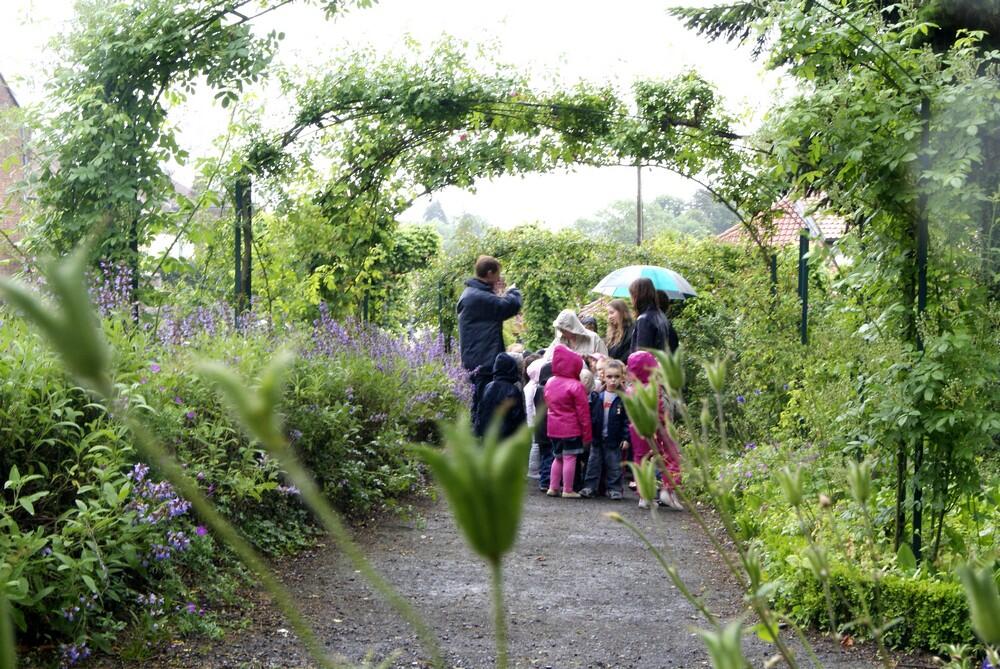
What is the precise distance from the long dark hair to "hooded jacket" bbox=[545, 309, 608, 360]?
713 millimetres

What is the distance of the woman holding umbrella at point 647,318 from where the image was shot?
822 centimetres

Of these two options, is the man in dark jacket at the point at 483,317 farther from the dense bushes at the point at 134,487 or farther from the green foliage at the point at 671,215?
the green foliage at the point at 671,215

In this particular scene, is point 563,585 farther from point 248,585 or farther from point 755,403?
point 755,403

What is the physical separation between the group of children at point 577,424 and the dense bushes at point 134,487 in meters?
2.20

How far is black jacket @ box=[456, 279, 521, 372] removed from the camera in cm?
902

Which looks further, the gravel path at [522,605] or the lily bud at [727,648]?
the gravel path at [522,605]

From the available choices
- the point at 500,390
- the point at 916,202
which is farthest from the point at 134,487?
the point at 500,390

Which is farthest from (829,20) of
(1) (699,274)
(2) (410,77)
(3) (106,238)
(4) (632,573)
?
(1) (699,274)

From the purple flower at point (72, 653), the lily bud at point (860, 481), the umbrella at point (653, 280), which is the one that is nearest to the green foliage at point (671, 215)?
the umbrella at point (653, 280)

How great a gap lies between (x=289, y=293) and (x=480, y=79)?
2708 millimetres

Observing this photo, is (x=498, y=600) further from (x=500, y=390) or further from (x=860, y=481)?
(x=500, y=390)

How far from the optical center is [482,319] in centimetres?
923

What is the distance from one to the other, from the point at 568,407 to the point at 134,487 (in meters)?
5.08

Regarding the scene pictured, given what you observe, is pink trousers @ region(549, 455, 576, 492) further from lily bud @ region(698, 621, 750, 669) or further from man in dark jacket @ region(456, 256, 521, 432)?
lily bud @ region(698, 621, 750, 669)
